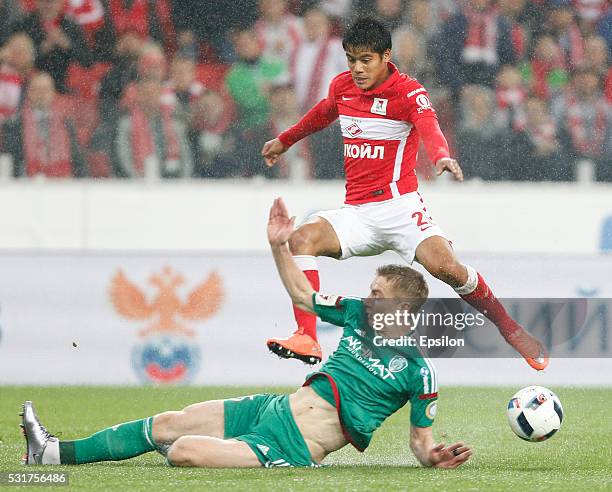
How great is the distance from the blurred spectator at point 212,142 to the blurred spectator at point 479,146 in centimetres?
196

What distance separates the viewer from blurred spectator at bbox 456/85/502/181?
10695mm

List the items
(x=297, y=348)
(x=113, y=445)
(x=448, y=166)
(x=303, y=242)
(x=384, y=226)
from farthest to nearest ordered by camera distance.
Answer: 1. (x=384, y=226)
2. (x=303, y=242)
3. (x=297, y=348)
4. (x=448, y=166)
5. (x=113, y=445)

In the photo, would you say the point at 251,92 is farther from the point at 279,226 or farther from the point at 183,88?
the point at 279,226

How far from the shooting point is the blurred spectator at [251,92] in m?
10.6

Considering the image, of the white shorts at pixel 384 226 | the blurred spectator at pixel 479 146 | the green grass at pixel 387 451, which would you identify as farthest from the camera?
the blurred spectator at pixel 479 146

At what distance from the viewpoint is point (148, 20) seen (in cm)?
1117

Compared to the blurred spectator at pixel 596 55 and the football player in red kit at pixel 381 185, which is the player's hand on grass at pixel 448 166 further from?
the blurred spectator at pixel 596 55

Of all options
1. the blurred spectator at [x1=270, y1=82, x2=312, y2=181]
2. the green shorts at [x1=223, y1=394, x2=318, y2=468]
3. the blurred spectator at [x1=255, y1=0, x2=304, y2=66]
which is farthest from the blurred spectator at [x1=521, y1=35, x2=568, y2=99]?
the green shorts at [x1=223, y1=394, x2=318, y2=468]

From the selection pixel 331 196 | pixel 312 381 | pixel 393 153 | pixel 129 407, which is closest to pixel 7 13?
pixel 331 196

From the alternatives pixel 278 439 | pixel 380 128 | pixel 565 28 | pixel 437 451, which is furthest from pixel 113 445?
pixel 565 28

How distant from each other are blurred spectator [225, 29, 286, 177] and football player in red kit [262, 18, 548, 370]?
3040 millimetres

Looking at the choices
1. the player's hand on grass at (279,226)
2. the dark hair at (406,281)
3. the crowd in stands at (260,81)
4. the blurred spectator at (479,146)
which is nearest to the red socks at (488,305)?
the dark hair at (406,281)

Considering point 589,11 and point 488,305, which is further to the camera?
point 589,11

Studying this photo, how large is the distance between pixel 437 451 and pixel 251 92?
19.0 feet
